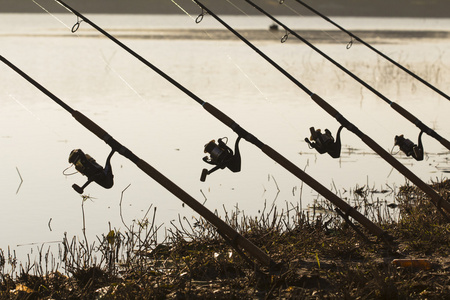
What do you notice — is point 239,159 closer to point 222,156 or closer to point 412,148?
point 222,156

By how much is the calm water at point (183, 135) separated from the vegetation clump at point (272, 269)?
1599 mm

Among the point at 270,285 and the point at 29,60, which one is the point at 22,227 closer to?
→ the point at 270,285

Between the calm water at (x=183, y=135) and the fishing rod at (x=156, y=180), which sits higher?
the calm water at (x=183, y=135)

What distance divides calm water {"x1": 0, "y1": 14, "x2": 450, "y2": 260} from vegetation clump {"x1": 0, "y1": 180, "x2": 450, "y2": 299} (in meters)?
1.60

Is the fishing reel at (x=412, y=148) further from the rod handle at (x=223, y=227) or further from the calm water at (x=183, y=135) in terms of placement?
the rod handle at (x=223, y=227)

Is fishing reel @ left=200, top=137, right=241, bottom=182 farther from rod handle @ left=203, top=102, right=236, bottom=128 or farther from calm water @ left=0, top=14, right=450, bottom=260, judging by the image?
calm water @ left=0, top=14, right=450, bottom=260

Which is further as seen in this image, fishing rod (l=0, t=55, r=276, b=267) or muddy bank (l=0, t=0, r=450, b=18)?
muddy bank (l=0, t=0, r=450, b=18)

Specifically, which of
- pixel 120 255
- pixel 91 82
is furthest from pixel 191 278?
pixel 91 82

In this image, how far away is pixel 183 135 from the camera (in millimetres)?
13805

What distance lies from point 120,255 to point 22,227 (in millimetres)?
1669

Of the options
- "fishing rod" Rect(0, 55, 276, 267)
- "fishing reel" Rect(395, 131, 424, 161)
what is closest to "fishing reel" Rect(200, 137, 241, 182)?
"fishing rod" Rect(0, 55, 276, 267)

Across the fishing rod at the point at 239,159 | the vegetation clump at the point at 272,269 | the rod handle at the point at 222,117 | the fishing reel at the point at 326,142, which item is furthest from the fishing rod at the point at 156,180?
the fishing reel at the point at 326,142

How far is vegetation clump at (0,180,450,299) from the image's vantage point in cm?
519

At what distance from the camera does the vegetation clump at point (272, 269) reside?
5191mm
